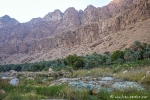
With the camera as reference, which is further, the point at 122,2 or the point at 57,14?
the point at 57,14

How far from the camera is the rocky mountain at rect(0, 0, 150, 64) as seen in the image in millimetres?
66375

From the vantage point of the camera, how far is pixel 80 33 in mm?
94438

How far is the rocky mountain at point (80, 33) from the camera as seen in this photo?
66375 millimetres

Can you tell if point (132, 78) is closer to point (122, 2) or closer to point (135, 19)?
point (135, 19)

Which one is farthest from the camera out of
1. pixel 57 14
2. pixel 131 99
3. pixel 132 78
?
pixel 57 14

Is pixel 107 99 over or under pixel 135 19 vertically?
under

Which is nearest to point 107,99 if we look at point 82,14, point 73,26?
point 73,26

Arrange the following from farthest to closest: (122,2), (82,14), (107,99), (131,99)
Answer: (82,14) < (122,2) < (107,99) < (131,99)

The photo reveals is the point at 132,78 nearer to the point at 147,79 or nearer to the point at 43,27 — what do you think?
the point at 147,79

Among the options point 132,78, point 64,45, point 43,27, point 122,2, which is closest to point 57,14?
point 43,27

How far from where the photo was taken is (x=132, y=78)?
37.1ft

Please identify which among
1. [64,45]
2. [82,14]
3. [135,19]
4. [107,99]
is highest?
[82,14]

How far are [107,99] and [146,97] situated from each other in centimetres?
115

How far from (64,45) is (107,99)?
89225 mm
